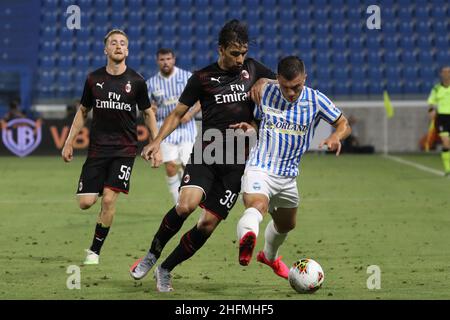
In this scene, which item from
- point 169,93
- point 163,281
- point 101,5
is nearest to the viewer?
point 163,281

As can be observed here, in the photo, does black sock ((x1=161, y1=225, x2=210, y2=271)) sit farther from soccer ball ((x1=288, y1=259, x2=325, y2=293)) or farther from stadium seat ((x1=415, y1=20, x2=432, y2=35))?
stadium seat ((x1=415, y1=20, x2=432, y2=35))

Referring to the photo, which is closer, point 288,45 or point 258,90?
point 258,90

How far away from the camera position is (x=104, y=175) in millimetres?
9156

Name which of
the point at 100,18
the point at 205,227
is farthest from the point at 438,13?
the point at 205,227

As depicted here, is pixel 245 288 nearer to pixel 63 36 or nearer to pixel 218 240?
pixel 218 240

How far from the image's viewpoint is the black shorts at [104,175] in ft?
29.7

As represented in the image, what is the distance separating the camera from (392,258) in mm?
8969

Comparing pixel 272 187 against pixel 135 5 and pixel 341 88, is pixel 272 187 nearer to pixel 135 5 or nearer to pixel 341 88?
pixel 341 88

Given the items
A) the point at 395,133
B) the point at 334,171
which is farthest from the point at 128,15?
the point at 334,171

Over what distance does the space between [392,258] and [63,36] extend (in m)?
23.3

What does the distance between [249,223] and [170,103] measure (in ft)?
22.1

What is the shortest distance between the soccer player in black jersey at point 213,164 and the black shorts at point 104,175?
1.65 meters

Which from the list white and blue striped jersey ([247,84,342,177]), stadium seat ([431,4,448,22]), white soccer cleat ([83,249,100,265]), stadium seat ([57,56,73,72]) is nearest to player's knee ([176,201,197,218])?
white and blue striped jersey ([247,84,342,177])
